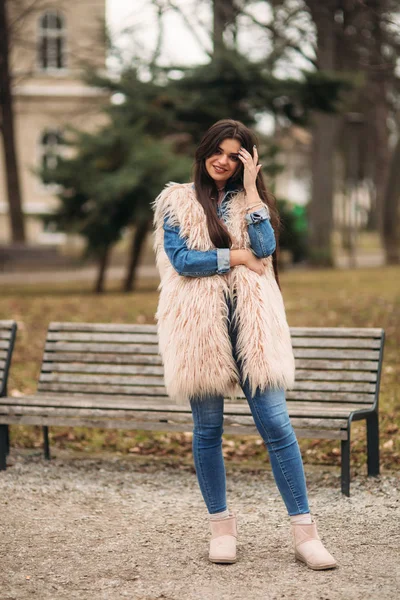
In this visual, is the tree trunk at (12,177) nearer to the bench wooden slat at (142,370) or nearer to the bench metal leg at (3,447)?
the bench wooden slat at (142,370)

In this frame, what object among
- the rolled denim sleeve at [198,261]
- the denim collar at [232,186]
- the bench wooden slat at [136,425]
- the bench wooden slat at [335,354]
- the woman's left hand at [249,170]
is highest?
the woman's left hand at [249,170]

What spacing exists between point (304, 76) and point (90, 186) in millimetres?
3786

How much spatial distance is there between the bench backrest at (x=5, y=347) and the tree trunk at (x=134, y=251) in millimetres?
9638

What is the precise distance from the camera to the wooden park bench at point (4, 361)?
599 centimetres

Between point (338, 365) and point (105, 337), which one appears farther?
point (105, 337)

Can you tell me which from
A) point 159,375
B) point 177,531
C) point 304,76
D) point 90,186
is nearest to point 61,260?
point 90,186

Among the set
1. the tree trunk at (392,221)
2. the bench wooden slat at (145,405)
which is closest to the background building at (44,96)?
the tree trunk at (392,221)

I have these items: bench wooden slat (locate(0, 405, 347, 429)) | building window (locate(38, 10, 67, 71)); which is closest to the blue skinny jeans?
bench wooden slat (locate(0, 405, 347, 429))

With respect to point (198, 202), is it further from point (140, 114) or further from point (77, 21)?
point (77, 21)

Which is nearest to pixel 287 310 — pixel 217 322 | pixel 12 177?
pixel 217 322

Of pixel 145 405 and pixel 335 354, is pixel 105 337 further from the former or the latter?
pixel 335 354

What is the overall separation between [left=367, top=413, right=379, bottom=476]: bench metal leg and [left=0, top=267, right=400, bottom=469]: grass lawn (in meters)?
0.32

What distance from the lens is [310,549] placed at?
4051 mm

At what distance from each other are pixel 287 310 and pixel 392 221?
1345 centimetres
